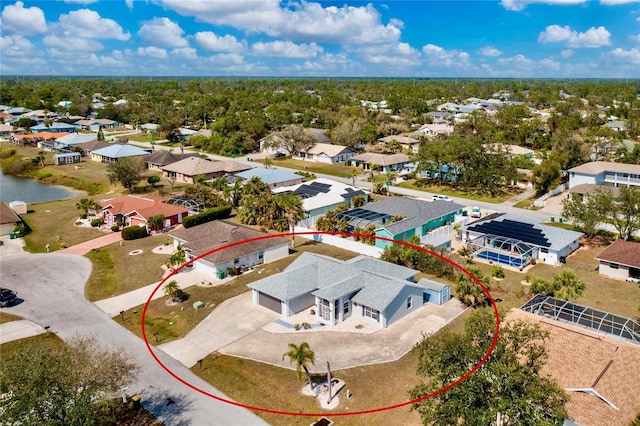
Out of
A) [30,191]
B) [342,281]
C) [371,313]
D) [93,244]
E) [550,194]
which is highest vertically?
[342,281]

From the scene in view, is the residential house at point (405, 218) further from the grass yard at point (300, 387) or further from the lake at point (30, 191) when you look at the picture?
the lake at point (30, 191)

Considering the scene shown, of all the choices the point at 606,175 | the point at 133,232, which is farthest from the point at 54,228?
the point at 606,175

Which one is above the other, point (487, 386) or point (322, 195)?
point (487, 386)

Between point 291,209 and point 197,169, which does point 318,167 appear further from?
point 291,209

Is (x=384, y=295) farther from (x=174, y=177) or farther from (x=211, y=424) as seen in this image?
(x=174, y=177)

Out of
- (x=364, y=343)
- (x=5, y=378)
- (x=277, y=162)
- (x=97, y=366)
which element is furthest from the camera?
(x=277, y=162)

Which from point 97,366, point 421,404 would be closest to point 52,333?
point 97,366

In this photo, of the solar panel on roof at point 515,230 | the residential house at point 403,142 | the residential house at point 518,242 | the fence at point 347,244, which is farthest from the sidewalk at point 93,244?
the residential house at point 403,142
